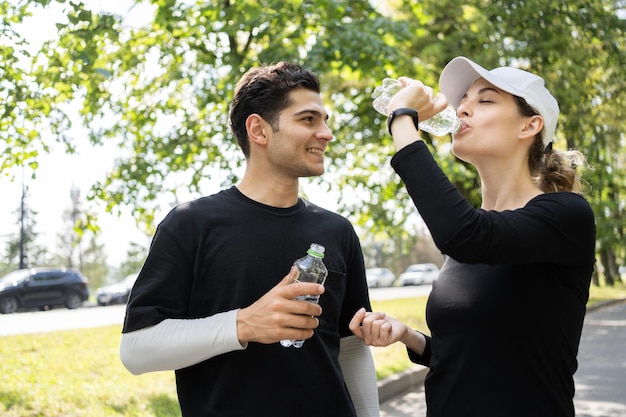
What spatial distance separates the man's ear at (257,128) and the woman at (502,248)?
2.48 feet

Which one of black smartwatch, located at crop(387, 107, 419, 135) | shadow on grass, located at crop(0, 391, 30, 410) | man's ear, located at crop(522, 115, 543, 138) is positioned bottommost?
shadow on grass, located at crop(0, 391, 30, 410)

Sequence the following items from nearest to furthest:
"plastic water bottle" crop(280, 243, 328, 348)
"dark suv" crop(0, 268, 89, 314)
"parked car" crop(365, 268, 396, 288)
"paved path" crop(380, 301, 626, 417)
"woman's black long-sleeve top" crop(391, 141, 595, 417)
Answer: "woman's black long-sleeve top" crop(391, 141, 595, 417), "plastic water bottle" crop(280, 243, 328, 348), "paved path" crop(380, 301, 626, 417), "dark suv" crop(0, 268, 89, 314), "parked car" crop(365, 268, 396, 288)

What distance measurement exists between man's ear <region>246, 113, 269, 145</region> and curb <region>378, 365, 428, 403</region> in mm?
5986

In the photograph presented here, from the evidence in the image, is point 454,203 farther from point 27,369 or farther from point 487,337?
point 27,369

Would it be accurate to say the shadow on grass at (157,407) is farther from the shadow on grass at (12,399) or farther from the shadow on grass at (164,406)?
the shadow on grass at (12,399)

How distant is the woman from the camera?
1.95 m

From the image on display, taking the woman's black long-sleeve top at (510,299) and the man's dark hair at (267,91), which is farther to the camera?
the man's dark hair at (267,91)

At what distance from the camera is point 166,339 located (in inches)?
89.7

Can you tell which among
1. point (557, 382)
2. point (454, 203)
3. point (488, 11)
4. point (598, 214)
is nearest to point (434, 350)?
point (557, 382)

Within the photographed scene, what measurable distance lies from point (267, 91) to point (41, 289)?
26567 mm

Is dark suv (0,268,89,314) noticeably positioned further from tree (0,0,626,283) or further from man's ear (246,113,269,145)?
man's ear (246,113,269,145)

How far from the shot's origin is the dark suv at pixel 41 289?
2636 cm

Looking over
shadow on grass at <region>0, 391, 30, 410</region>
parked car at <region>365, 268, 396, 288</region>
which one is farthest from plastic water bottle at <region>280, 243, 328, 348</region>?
parked car at <region>365, 268, 396, 288</region>

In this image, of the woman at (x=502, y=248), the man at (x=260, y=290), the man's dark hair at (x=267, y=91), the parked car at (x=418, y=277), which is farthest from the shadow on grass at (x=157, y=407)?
the parked car at (x=418, y=277)
